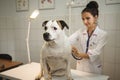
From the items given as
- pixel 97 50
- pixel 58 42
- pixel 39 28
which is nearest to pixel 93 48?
pixel 97 50

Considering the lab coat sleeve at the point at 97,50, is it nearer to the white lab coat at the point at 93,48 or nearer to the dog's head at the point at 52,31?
the white lab coat at the point at 93,48

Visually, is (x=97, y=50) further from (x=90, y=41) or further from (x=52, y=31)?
(x=52, y=31)

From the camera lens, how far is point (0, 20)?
2.62 m

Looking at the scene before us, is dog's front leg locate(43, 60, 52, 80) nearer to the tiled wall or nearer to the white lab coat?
the white lab coat

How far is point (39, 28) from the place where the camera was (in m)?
2.27

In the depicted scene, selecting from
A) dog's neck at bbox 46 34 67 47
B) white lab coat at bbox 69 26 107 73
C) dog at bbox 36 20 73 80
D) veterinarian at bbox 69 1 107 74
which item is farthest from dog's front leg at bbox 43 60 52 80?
white lab coat at bbox 69 26 107 73

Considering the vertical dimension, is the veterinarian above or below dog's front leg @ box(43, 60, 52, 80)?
above

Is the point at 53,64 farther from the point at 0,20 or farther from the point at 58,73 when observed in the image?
the point at 0,20

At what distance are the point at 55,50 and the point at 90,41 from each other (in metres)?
0.47

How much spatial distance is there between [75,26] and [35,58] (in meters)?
0.88

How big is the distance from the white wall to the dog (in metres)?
0.88

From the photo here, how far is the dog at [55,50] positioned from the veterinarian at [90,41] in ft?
0.61

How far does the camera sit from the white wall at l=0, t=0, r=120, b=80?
5.69 feet

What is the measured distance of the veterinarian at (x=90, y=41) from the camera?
Answer: 128 cm
